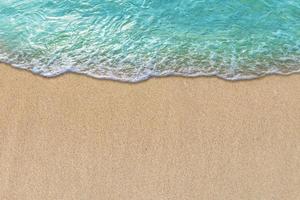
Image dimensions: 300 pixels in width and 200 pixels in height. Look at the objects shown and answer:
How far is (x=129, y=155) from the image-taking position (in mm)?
2887

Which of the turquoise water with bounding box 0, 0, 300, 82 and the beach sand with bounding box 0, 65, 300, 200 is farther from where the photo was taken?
the turquoise water with bounding box 0, 0, 300, 82

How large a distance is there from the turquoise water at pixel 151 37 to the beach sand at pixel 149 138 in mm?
181

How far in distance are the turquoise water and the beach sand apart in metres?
0.18

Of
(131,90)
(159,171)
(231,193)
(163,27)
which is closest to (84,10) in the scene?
(163,27)

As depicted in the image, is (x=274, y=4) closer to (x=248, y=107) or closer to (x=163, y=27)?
(x=163, y=27)

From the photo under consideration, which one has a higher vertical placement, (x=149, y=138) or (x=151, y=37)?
(x=151, y=37)

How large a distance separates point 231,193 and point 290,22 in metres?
2.02

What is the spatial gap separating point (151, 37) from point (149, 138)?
118 cm

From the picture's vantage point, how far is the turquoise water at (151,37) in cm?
344

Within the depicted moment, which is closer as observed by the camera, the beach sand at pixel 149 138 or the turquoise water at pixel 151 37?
the beach sand at pixel 149 138

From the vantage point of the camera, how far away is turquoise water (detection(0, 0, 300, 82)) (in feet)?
11.3

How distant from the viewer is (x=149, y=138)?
2973mm

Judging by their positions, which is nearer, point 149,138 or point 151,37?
point 149,138

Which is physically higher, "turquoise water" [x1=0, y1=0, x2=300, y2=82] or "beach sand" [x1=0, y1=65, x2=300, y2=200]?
"turquoise water" [x1=0, y1=0, x2=300, y2=82]
